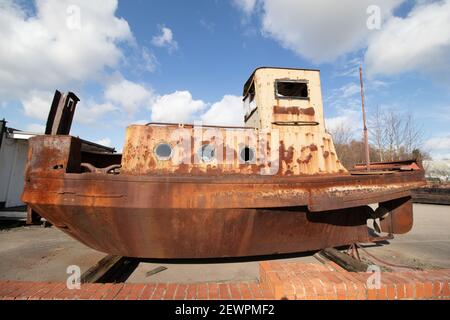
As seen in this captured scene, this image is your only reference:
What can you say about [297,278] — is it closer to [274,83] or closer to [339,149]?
[274,83]

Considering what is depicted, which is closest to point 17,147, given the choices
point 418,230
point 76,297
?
point 76,297

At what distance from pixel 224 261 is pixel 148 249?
1.52 m

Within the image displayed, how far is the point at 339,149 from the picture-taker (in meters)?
36.5

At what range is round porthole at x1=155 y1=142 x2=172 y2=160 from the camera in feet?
12.9

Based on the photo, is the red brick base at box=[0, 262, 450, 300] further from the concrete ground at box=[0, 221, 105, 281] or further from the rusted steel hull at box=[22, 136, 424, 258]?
the concrete ground at box=[0, 221, 105, 281]

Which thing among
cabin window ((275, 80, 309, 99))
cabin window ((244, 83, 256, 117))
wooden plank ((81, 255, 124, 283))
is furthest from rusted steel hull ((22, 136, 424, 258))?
cabin window ((244, 83, 256, 117))

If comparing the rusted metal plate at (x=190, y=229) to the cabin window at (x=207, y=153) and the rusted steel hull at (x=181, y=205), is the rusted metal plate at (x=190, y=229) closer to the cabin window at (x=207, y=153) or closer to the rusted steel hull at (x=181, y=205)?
the rusted steel hull at (x=181, y=205)

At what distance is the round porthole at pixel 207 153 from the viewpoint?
4008 millimetres

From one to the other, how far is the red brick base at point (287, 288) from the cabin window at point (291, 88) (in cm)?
318

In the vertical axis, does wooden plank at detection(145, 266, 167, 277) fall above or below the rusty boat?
below

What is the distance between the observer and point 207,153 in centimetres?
405

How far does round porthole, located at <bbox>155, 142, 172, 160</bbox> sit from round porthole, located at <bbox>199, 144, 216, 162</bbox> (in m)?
0.49

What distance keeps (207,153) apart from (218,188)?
786 millimetres

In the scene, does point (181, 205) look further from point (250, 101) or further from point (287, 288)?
point (250, 101)
